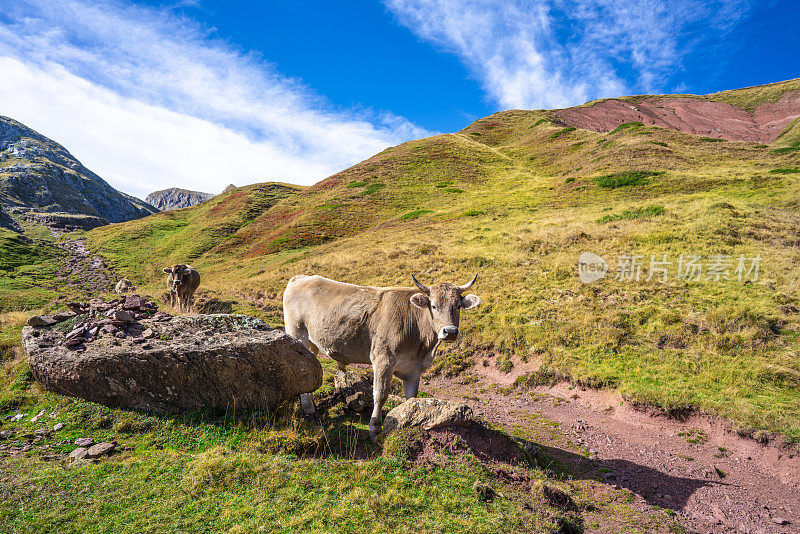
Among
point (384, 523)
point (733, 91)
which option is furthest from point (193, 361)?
point (733, 91)

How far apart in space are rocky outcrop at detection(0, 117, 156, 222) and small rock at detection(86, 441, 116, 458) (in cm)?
12055

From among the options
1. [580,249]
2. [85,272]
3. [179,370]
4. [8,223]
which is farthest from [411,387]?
[8,223]

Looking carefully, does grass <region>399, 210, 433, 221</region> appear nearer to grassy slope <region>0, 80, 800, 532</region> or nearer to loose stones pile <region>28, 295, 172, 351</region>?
grassy slope <region>0, 80, 800, 532</region>

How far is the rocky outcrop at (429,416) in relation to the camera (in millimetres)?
6492

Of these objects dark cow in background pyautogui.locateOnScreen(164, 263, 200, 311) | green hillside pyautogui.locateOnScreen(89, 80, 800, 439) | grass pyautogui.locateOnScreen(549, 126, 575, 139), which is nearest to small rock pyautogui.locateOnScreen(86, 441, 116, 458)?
green hillside pyautogui.locateOnScreen(89, 80, 800, 439)

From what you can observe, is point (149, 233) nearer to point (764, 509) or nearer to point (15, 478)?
point (15, 478)

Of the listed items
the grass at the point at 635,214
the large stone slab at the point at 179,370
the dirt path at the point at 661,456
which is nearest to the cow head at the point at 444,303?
the large stone slab at the point at 179,370

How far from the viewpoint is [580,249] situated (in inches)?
866

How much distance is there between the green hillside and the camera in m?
11.2

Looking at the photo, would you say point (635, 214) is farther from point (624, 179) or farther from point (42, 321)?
point (42, 321)

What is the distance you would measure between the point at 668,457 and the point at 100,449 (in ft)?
37.9

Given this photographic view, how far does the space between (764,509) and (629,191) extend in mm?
35066

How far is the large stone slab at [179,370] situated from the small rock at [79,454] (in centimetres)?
113

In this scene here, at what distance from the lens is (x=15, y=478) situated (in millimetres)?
4938
